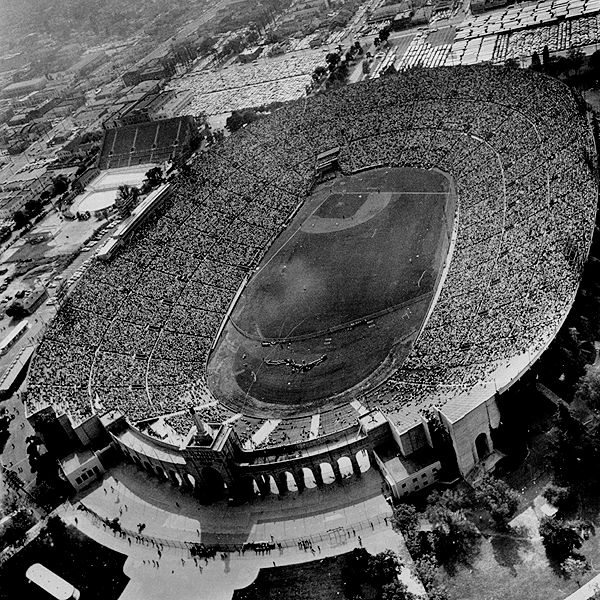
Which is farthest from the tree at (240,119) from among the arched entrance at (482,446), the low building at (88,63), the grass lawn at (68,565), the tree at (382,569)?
the tree at (382,569)

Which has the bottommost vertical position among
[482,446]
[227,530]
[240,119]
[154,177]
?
[482,446]

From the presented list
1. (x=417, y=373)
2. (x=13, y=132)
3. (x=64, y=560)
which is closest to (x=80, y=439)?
(x=64, y=560)

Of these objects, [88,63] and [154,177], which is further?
[88,63]

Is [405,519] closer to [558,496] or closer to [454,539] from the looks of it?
[454,539]

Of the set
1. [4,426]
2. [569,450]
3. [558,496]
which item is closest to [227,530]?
[558,496]

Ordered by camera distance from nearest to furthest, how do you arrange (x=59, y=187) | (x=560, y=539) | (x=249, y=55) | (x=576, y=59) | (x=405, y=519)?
(x=560, y=539), (x=405, y=519), (x=576, y=59), (x=59, y=187), (x=249, y=55)

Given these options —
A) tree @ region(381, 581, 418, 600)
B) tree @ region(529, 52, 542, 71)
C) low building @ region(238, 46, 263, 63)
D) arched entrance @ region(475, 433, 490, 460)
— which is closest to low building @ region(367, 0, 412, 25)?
low building @ region(238, 46, 263, 63)
